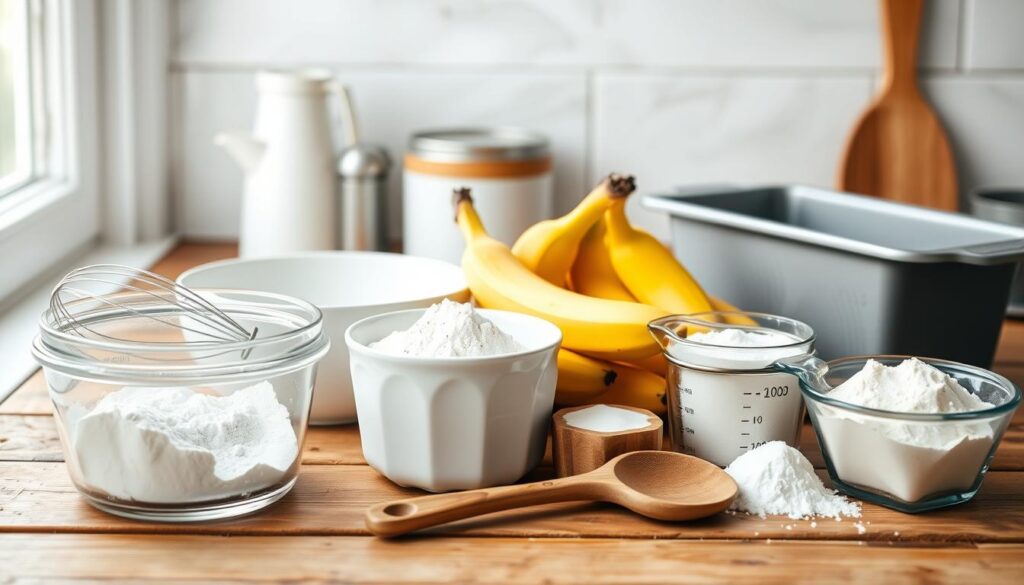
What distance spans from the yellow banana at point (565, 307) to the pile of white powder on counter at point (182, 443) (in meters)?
0.24

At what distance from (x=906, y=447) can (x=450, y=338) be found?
0.29 metres

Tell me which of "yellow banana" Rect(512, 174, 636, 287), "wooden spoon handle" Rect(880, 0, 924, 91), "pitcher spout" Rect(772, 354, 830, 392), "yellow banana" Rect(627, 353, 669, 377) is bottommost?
"yellow banana" Rect(627, 353, 669, 377)

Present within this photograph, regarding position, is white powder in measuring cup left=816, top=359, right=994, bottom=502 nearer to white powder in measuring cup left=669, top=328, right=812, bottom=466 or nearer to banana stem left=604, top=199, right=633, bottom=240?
white powder in measuring cup left=669, top=328, right=812, bottom=466

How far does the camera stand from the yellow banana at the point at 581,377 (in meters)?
0.89

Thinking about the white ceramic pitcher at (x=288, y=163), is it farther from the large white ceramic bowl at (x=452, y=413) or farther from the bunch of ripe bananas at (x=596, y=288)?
the large white ceramic bowl at (x=452, y=413)

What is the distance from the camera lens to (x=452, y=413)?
75 centimetres

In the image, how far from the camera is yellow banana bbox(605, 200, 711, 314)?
3.16 ft

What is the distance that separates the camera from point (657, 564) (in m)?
0.67

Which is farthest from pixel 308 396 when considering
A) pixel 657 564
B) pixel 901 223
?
pixel 901 223

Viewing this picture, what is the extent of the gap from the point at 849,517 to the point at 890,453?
0.16 feet

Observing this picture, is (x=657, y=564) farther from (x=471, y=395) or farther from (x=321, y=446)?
(x=321, y=446)

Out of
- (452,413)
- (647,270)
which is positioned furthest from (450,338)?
(647,270)

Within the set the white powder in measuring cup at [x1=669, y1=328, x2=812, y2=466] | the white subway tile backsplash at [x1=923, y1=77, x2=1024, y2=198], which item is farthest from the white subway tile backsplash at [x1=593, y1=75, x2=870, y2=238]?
the white powder in measuring cup at [x1=669, y1=328, x2=812, y2=466]

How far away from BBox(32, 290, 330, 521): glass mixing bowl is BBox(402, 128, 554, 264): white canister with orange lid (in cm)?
60
